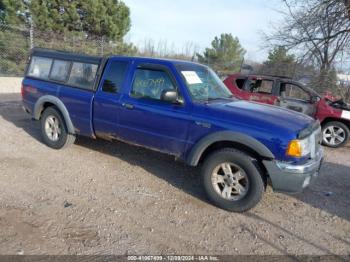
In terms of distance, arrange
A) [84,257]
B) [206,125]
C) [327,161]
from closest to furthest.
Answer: [84,257] → [206,125] → [327,161]

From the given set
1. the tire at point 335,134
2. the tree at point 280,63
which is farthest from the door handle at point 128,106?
the tree at point 280,63

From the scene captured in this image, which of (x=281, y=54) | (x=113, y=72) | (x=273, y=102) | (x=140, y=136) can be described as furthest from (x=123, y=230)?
(x=281, y=54)

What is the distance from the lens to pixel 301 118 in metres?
4.31

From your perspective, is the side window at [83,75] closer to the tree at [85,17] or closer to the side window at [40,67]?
the side window at [40,67]

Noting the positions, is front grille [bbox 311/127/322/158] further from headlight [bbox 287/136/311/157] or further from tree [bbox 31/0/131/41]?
tree [bbox 31/0/131/41]

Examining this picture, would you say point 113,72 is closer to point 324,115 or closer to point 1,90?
point 324,115

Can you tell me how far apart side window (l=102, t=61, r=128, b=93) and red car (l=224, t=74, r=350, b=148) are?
13.5ft

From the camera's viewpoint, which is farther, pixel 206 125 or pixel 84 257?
pixel 206 125

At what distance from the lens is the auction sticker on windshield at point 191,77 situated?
14.8ft

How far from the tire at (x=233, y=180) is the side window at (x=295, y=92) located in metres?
5.10

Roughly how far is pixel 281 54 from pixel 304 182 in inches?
516

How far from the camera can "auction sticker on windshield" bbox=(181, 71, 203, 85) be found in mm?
4518

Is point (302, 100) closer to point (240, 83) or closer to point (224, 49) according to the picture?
point (240, 83)

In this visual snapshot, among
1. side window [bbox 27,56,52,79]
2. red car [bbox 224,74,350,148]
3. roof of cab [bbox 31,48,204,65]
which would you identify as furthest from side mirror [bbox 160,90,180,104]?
red car [bbox 224,74,350,148]
